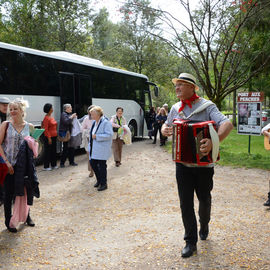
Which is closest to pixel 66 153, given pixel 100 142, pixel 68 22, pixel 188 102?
pixel 100 142

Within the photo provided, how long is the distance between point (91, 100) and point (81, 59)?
1.59 m

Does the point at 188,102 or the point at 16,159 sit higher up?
the point at 188,102

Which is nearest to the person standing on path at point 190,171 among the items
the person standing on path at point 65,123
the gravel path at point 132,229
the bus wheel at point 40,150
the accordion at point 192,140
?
the accordion at point 192,140

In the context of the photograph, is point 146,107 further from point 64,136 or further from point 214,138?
point 214,138

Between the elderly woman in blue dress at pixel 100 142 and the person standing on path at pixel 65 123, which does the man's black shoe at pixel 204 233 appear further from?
the person standing on path at pixel 65 123

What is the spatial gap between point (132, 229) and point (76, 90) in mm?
7710

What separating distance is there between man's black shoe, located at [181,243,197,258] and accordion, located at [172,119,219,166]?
1.02 meters

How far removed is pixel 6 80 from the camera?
28.8 ft

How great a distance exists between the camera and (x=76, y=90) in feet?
37.6

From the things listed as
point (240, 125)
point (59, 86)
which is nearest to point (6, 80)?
point (59, 86)

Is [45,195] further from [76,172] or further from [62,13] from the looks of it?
[62,13]

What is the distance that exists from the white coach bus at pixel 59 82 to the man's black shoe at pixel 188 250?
689cm

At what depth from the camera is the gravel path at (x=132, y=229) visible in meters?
3.62

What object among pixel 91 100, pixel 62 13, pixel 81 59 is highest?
pixel 62 13
